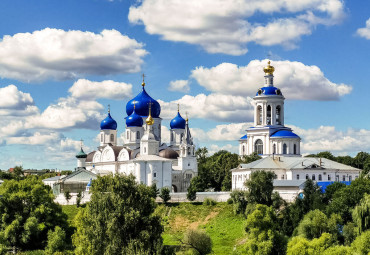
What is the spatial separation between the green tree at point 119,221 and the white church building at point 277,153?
1839 centimetres

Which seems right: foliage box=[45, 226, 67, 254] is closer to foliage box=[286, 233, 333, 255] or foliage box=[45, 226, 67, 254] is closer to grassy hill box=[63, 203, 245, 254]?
grassy hill box=[63, 203, 245, 254]

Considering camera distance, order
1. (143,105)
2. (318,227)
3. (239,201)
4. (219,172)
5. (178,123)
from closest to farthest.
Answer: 1. (318,227)
2. (239,201)
3. (219,172)
4. (143,105)
5. (178,123)

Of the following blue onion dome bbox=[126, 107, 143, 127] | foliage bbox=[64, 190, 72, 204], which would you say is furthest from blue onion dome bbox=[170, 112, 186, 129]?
foliage bbox=[64, 190, 72, 204]

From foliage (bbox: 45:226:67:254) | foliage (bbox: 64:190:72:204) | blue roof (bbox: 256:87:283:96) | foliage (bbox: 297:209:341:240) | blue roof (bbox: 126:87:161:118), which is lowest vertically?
foliage (bbox: 45:226:67:254)

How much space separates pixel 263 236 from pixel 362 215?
19.1 ft

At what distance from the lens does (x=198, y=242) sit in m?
35.2

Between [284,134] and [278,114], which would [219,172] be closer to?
[284,134]

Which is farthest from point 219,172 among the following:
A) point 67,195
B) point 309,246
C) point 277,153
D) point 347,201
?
point 309,246

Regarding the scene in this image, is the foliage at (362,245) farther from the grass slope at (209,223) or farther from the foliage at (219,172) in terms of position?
the foliage at (219,172)

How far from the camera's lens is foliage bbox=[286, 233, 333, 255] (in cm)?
3180

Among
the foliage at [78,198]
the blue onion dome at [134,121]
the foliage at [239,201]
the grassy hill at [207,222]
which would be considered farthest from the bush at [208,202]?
the blue onion dome at [134,121]

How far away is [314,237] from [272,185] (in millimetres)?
8307

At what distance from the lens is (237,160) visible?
6012cm

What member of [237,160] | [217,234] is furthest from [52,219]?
[237,160]
